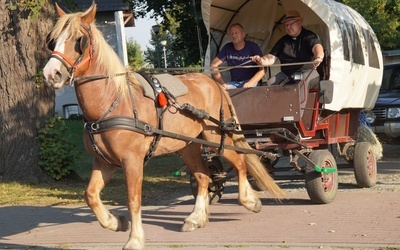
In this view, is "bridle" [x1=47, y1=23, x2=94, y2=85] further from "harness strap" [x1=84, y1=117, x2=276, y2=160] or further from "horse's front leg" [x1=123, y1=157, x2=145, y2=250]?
"horse's front leg" [x1=123, y1=157, x2=145, y2=250]

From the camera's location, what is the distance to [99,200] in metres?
7.94

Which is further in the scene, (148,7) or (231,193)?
(148,7)

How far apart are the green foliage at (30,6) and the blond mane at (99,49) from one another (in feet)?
20.9

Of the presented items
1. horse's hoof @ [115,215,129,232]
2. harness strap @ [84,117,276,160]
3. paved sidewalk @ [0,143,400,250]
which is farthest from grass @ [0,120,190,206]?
harness strap @ [84,117,276,160]

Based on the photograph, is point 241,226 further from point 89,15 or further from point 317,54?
point 89,15

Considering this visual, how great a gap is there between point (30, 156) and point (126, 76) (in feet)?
→ 23.1

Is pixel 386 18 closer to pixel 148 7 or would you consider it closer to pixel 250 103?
pixel 148 7

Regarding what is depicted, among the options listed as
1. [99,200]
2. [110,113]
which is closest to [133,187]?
[99,200]

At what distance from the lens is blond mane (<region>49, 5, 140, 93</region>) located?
7.41 meters

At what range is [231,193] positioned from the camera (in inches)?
493

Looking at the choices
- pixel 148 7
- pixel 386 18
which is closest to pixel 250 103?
pixel 148 7

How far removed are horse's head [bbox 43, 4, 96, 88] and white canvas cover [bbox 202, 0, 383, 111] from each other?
13.5 feet

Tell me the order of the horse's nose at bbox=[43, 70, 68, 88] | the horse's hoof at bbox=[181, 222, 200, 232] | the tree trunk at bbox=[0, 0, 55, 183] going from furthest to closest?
1. the tree trunk at bbox=[0, 0, 55, 183]
2. the horse's hoof at bbox=[181, 222, 200, 232]
3. the horse's nose at bbox=[43, 70, 68, 88]

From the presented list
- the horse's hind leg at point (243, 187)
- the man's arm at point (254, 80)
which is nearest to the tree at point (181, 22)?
the man's arm at point (254, 80)
